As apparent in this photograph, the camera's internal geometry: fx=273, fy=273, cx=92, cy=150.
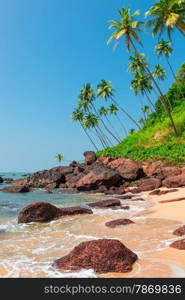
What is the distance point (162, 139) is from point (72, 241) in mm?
30017

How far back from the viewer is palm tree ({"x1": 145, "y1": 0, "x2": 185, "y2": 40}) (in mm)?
21719

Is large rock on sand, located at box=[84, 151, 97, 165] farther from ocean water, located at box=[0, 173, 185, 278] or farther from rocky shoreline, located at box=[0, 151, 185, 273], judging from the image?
ocean water, located at box=[0, 173, 185, 278]

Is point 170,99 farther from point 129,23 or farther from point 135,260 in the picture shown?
point 135,260

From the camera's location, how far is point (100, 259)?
5.13 m

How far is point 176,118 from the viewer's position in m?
37.9

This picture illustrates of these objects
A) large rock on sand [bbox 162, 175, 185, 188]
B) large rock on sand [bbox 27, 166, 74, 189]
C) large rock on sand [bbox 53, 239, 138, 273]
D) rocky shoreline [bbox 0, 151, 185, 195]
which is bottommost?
large rock on sand [bbox 53, 239, 138, 273]

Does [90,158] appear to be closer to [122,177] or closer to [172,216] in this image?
[122,177]

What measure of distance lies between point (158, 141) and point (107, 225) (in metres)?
27.8

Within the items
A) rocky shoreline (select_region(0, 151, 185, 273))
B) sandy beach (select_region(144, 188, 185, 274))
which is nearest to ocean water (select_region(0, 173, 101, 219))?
rocky shoreline (select_region(0, 151, 185, 273))

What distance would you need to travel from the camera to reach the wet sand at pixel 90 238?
4992 mm

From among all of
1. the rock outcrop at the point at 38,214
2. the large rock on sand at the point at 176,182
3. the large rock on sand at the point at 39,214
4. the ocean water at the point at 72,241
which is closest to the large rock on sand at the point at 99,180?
the large rock on sand at the point at 176,182

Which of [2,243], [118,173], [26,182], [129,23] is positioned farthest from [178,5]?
[26,182]

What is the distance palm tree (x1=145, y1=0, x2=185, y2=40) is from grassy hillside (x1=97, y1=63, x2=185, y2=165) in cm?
1175

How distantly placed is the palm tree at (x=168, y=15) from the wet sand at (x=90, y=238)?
16.5 m
